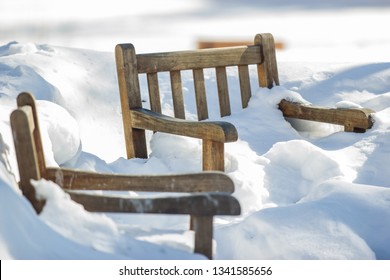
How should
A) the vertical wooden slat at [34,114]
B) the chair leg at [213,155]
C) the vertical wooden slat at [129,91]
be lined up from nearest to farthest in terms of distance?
the vertical wooden slat at [34,114]
the chair leg at [213,155]
the vertical wooden slat at [129,91]

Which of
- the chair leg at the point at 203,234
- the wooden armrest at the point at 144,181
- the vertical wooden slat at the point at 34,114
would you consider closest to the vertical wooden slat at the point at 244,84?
→ the wooden armrest at the point at 144,181

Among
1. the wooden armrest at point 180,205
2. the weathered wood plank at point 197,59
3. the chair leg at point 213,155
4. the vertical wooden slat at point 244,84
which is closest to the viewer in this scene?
the wooden armrest at point 180,205

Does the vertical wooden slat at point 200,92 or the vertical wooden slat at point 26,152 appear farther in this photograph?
the vertical wooden slat at point 200,92

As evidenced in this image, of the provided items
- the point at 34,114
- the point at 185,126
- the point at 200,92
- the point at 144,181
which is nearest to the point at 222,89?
the point at 200,92

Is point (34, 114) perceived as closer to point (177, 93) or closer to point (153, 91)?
point (153, 91)

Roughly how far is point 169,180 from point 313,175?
6.42 feet

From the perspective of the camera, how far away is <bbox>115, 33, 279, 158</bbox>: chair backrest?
561 cm

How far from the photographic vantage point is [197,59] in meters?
5.97

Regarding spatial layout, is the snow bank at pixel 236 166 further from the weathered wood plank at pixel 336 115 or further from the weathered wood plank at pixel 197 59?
the weathered wood plank at pixel 197 59

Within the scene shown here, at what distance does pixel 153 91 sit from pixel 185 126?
0.74 meters

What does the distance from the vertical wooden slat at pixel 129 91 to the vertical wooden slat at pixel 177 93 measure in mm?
344

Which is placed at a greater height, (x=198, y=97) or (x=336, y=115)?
(x=198, y=97)

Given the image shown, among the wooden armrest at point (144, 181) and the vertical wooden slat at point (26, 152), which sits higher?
the vertical wooden slat at point (26, 152)

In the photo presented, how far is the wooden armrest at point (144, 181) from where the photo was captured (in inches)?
142
